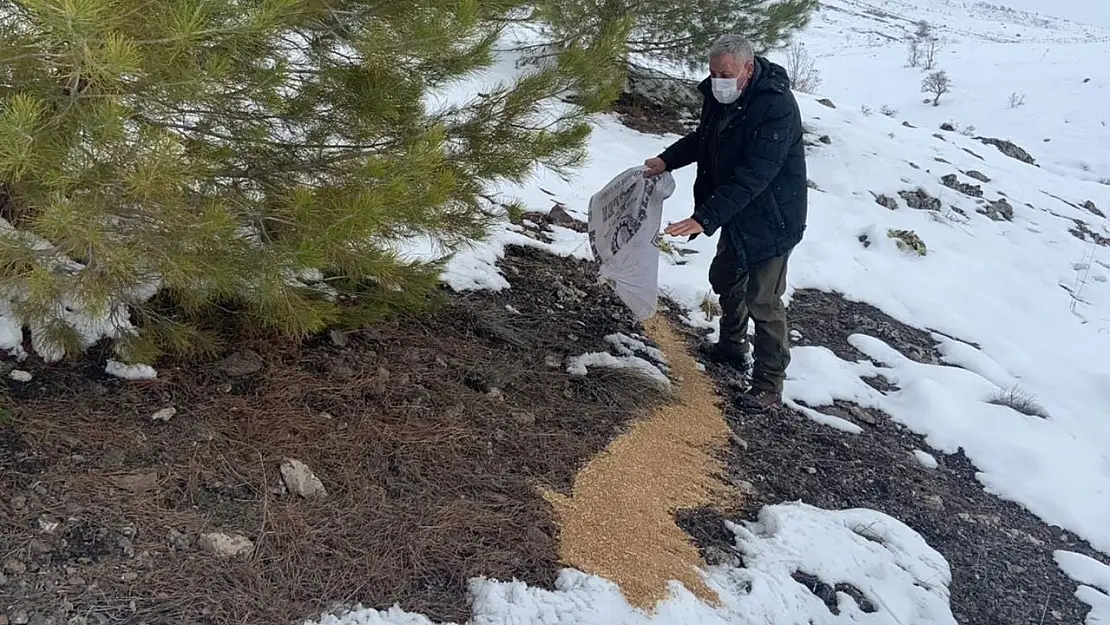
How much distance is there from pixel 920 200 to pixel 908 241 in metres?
1.52

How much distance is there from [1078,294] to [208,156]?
756 cm

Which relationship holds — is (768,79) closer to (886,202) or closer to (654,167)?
(654,167)

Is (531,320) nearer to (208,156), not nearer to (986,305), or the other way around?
(208,156)

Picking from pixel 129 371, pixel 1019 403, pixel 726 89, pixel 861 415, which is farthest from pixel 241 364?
pixel 1019 403

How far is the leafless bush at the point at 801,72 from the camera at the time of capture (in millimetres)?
16559

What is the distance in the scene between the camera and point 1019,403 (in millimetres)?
4855

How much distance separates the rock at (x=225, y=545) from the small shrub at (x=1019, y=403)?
13.8 ft

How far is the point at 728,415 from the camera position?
156 inches

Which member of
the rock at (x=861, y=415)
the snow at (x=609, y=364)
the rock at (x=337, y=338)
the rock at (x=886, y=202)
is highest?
the rock at (x=337, y=338)

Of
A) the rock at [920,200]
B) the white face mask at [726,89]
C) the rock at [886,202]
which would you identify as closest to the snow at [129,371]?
the white face mask at [726,89]

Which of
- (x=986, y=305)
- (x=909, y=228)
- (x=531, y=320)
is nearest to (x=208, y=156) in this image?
(x=531, y=320)

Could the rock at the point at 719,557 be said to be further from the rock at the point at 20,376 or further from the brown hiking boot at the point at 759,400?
the rock at the point at 20,376

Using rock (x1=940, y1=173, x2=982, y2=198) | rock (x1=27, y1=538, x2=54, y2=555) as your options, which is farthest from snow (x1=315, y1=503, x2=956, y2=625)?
rock (x1=940, y1=173, x2=982, y2=198)

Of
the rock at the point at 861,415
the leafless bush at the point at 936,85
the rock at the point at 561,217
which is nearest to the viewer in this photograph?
the rock at the point at 861,415
